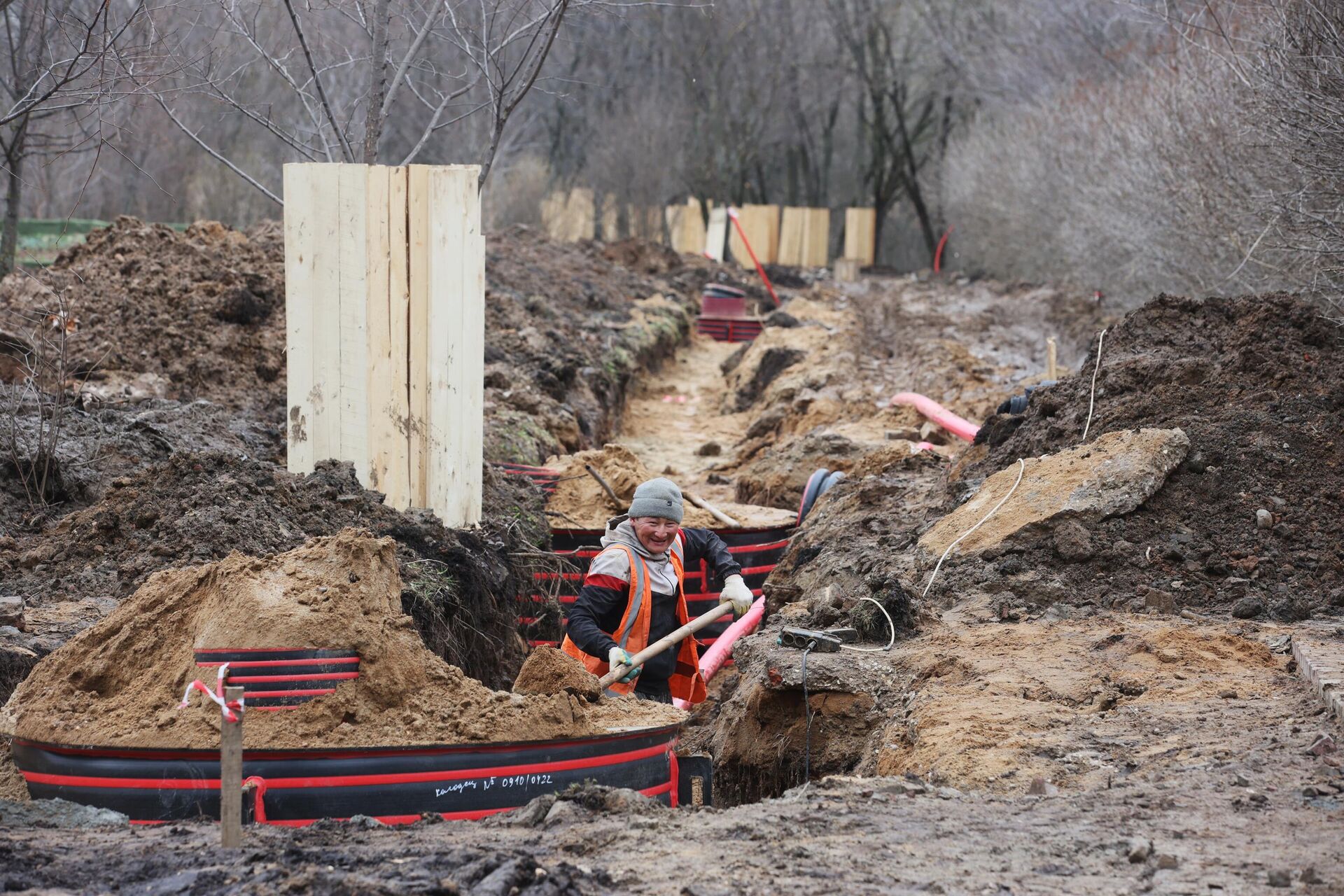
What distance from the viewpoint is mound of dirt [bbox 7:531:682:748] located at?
417 cm

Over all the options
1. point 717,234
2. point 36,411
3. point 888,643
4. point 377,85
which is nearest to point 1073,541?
point 888,643

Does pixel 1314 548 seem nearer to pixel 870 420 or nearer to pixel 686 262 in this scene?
pixel 870 420

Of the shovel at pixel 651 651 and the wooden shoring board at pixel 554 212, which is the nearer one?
the shovel at pixel 651 651

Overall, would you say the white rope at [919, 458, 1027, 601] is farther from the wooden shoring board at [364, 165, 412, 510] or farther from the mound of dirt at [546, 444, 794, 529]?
the wooden shoring board at [364, 165, 412, 510]

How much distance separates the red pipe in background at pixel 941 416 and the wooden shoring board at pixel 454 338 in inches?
222

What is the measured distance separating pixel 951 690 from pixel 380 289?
3559mm

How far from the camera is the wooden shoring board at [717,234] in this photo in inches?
1576

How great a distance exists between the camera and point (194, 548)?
6.03 m

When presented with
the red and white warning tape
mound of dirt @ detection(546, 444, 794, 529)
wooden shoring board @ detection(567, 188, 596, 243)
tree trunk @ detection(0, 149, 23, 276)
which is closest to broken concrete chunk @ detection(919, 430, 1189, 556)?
mound of dirt @ detection(546, 444, 794, 529)

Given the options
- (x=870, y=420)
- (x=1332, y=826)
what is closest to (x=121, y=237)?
(x=870, y=420)

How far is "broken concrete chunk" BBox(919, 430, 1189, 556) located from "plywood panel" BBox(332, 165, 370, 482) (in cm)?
330

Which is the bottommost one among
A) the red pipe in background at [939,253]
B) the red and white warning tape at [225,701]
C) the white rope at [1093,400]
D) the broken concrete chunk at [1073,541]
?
the broken concrete chunk at [1073,541]

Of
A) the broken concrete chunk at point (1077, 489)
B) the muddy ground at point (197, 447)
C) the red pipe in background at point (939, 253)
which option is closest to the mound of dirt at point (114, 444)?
the muddy ground at point (197, 447)

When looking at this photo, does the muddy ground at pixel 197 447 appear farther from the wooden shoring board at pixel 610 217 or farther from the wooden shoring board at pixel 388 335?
the wooden shoring board at pixel 610 217
